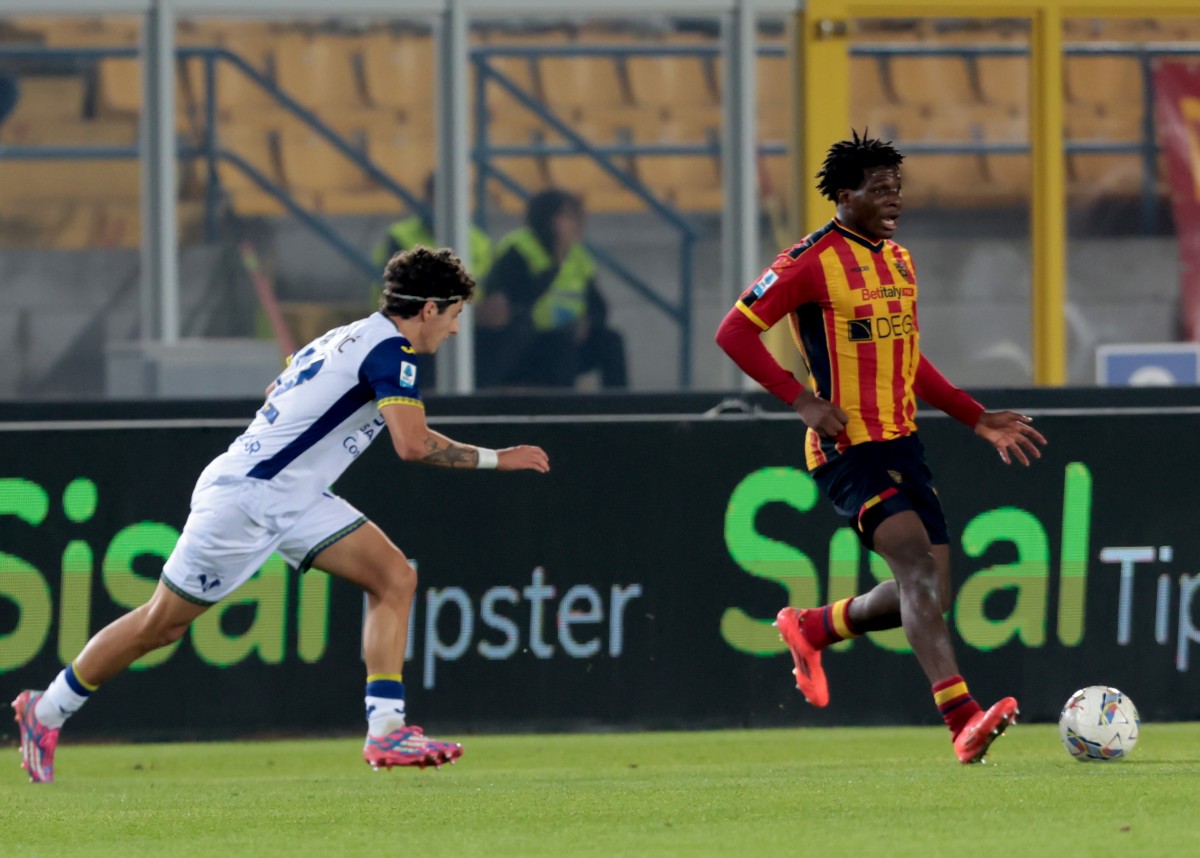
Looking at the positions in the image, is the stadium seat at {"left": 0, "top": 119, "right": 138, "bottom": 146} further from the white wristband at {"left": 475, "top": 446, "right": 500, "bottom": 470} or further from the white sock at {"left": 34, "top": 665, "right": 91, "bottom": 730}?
the white wristband at {"left": 475, "top": 446, "right": 500, "bottom": 470}

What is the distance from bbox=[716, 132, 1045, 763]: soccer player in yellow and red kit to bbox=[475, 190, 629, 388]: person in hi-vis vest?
13.2ft

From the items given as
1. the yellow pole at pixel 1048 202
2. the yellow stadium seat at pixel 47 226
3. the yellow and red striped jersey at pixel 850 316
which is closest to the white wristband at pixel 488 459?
the yellow and red striped jersey at pixel 850 316

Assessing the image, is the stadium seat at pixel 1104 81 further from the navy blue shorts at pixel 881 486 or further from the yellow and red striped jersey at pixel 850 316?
the navy blue shorts at pixel 881 486

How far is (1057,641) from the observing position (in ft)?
31.4

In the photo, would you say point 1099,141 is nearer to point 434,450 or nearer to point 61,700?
point 434,450

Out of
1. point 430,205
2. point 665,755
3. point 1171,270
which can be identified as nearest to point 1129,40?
point 1171,270

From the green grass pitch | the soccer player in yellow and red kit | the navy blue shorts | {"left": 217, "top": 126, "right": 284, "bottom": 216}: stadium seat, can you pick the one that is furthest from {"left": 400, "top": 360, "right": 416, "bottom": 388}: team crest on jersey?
{"left": 217, "top": 126, "right": 284, "bottom": 216}: stadium seat

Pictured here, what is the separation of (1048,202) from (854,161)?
16.8 ft

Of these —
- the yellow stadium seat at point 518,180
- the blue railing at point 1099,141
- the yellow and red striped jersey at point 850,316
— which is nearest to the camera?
the yellow and red striped jersey at point 850,316

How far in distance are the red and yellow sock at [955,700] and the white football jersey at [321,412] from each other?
1912mm

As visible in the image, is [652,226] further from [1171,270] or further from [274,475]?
[274,475]

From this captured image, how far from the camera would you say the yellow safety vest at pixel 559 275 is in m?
11.8

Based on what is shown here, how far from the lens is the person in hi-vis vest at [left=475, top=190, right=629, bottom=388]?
461 inches

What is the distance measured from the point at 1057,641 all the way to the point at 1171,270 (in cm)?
357
